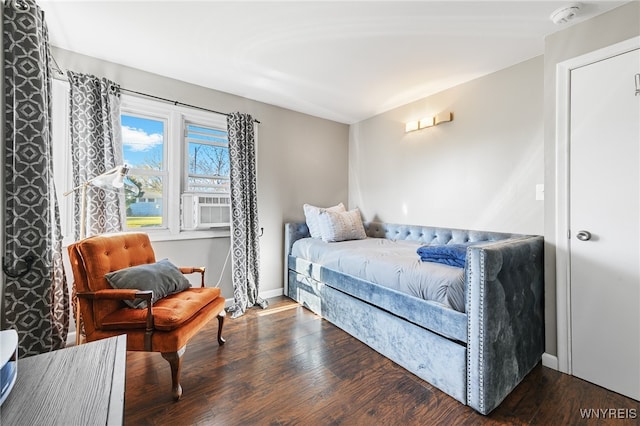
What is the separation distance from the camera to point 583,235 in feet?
6.06

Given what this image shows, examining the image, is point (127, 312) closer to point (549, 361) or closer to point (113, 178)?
point (113, 178)

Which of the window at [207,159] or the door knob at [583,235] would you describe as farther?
the window at [207,159]

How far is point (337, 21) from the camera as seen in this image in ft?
6.38

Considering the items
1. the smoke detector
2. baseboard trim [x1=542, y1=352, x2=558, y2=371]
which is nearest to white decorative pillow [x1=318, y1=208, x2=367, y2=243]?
baseboard trim [x1=542, y1=352, x2=558, y2=371]

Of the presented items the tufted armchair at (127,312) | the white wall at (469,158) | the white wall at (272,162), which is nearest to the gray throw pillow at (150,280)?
the tufted armchair at (127,312)

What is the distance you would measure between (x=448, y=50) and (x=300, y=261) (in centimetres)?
258

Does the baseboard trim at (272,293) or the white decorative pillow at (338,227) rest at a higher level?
the white decorative pillow at (338,227)

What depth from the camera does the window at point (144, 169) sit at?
266cm

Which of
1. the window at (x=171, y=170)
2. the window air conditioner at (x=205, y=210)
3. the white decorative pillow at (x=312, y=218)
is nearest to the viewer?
the window at (x=171, y=170)

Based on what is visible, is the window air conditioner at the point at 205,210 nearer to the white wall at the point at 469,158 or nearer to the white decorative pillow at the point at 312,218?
the white decorative pillow at the point at 312,218

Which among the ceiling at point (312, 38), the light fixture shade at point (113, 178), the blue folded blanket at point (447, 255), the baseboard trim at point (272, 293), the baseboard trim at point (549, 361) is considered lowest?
the baseboard trim at point (549, 361)

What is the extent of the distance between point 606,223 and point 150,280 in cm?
314

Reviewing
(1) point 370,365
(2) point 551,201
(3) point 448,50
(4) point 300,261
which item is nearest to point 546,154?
(2) point 551,201

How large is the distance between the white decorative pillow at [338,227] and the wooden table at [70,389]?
2405mm
